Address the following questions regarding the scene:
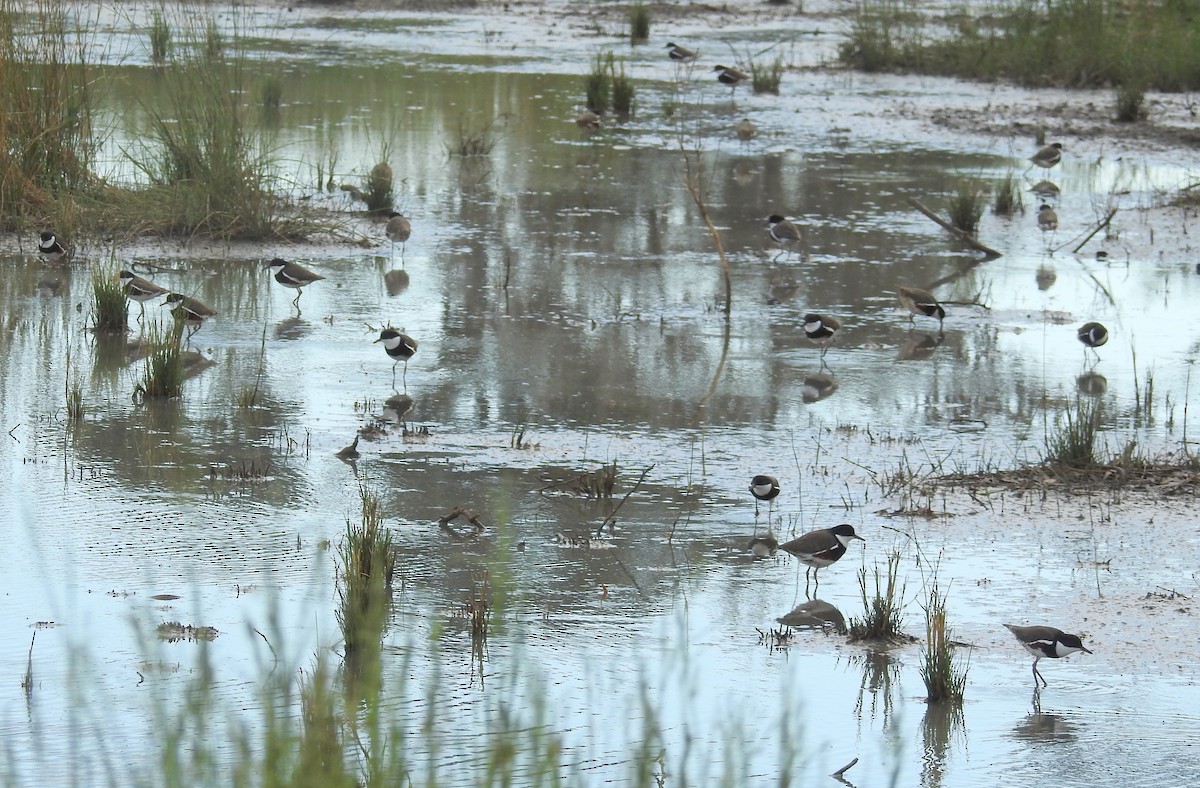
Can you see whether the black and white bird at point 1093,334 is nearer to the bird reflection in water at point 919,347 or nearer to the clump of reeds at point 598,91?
the bird reflection in water at point 919,347

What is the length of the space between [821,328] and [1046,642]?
15.6 ft

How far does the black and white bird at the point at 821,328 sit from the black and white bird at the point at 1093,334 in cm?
158

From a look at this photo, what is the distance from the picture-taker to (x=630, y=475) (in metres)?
7.66

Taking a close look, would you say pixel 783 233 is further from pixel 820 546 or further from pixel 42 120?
pixel 820 546

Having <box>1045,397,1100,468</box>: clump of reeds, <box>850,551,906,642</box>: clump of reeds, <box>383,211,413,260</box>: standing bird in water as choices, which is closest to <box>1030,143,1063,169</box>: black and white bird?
<box>383,211,413,260</box>: standing bird in water

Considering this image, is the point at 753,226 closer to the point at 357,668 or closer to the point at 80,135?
the point at 80,135

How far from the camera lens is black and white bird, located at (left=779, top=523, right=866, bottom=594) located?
6.26 metres

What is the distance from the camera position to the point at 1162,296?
12164 mm

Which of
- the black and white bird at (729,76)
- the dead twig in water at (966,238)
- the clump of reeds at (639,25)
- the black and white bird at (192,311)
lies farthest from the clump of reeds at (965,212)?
the clump of reeds at (639,25)

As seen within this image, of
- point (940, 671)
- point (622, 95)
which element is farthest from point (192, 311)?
point (622, 95)

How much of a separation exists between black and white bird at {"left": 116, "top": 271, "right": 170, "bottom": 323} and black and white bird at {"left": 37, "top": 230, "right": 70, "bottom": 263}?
4.64ft

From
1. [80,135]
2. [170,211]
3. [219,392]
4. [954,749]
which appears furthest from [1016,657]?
[80,135]

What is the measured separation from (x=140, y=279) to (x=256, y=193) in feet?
8.43

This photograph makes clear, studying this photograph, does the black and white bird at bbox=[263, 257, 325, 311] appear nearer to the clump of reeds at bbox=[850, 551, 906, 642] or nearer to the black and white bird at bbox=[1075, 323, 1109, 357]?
the black and white bird at bbox=[1075, 323, 1109, 357]
